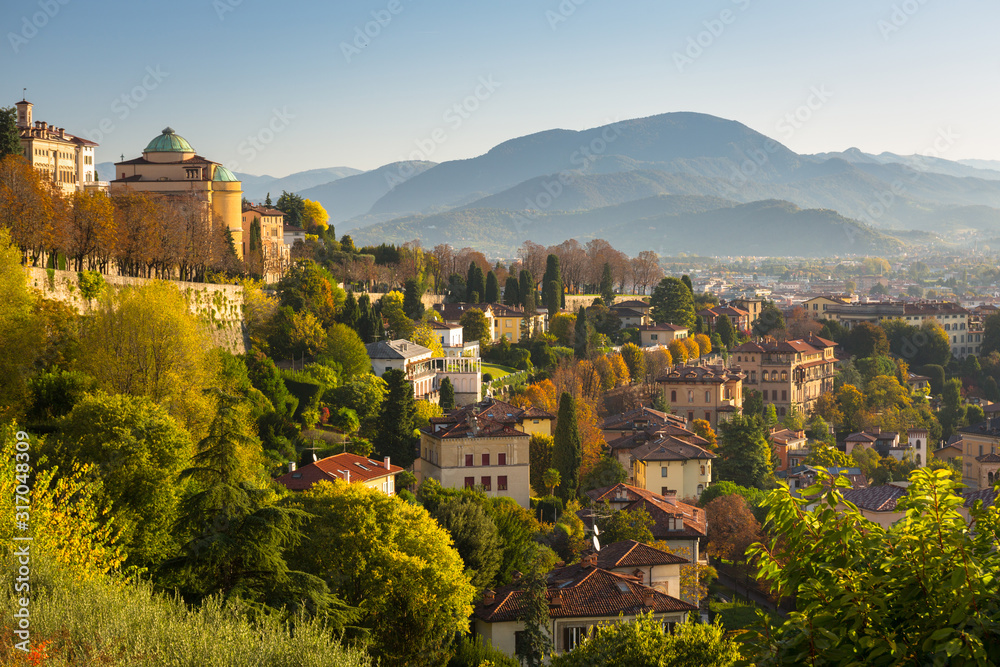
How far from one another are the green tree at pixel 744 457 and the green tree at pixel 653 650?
32.4 meters

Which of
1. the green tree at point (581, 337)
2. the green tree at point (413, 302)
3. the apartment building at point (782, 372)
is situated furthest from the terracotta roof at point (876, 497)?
the apartment building at point (782, 372)

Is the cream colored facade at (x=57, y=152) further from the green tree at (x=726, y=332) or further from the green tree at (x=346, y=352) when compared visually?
the green tree at (x=726, y=332)

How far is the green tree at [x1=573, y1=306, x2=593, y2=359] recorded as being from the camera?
207 ft

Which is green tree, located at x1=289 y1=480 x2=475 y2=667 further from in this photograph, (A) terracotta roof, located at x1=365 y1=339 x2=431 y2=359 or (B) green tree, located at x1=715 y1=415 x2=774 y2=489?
(B) green tree, located at x1=715 y1=415 x2=774 y2=489

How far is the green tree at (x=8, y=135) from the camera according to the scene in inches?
1455

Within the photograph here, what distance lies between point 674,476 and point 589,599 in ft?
65.7

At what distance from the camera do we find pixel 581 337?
64.1 m

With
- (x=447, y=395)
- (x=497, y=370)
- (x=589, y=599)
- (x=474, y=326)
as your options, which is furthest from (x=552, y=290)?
(x=589, y=599)

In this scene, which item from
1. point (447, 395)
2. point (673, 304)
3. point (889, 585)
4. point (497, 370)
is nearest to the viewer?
point (889, 585)

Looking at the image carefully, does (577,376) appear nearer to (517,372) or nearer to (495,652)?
(517,372)

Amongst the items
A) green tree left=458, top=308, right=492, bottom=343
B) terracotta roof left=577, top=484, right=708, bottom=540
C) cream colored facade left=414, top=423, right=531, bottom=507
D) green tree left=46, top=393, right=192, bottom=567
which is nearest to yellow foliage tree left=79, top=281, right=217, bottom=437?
green tree left=46, top=393, right=192, bottom=567

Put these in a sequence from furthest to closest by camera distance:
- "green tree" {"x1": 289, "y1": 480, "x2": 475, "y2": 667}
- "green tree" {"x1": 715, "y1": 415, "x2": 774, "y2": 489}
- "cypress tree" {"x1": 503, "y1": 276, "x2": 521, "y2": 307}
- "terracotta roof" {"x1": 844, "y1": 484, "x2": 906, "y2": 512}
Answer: "cypress tree" {"x1": 503, "y1": 276, "x2": 521, "y2": 307}
"green tree" {"x1": 715, "y1": 415, "x2": 774, "y2": 489}
"terracotta roof" {"x1": 844, "y1": 484, "x2": 906, "y2": 512}
"green tree" {"x1": 289, "y1": 480, "x2": 475, "y2": 667}

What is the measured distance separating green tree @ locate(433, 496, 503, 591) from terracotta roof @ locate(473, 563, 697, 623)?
1.43 meters

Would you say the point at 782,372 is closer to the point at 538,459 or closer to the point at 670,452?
the point at 670,452
